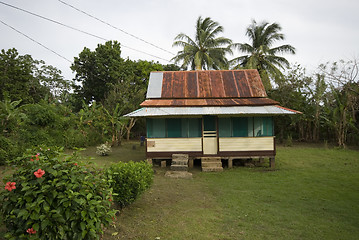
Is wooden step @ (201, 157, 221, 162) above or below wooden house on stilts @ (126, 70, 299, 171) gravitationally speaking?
below

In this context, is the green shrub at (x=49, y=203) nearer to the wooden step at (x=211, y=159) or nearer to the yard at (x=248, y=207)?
the yard at (x=248, y=207)

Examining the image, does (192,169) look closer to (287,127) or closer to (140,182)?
(140,182)

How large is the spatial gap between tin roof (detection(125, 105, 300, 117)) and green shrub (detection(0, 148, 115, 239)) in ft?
23.2

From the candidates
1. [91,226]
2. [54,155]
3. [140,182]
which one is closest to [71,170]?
[54,155]

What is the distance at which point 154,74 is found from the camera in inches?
555

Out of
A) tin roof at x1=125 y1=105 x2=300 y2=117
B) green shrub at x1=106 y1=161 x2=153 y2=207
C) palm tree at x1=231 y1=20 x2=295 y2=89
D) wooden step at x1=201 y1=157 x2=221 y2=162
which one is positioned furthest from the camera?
palm tree at x1=231 y1=20 x2=295 y2=89

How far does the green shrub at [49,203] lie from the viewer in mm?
2863

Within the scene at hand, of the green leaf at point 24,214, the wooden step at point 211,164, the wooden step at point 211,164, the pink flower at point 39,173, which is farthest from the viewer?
the wooden step at point 211,164

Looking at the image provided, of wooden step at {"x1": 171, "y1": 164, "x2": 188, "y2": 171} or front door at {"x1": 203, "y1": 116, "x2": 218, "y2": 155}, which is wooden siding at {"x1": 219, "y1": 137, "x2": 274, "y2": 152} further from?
wooden step at {"x1": 171, "y1": 164, "x2": 188, "y2": 171}

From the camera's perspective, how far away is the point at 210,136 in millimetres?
11195

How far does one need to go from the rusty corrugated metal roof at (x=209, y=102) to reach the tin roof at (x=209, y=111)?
0.18 m

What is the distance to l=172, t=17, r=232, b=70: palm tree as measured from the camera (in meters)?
23.9

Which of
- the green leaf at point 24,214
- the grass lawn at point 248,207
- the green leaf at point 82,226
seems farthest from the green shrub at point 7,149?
the green leaf at point 82,226

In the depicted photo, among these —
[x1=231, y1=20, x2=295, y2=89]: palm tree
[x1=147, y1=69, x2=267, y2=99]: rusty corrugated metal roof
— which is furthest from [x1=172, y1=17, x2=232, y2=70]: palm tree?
[x1=147, y1=69, x2=267, y2=99]: rusty corrugated metal roof
